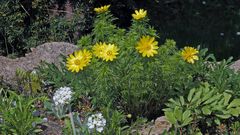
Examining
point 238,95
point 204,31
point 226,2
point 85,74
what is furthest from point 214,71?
point 226,2

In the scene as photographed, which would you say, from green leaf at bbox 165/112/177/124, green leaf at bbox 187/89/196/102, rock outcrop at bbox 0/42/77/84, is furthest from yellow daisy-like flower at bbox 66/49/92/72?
rock outcrop at bbox 0/42/77/84

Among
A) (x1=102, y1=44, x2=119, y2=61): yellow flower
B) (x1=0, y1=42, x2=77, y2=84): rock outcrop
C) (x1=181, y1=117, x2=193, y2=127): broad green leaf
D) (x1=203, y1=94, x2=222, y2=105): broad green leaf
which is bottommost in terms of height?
(x1=181, y1=117, x2=193, y2=127): broad green leaf

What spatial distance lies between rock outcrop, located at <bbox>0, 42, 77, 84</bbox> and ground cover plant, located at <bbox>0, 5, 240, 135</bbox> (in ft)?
2.51

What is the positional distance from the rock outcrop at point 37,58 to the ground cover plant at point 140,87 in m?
0.76

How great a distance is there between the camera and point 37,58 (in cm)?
557

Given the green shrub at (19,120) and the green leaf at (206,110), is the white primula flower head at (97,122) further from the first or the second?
the green leaf at (206,110)

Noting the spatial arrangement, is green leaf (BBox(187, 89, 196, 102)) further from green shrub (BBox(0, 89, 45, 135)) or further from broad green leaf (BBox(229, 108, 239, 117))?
green shrub (BBox(0, 89, 45, 135))

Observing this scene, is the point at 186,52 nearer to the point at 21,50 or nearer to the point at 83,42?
the point at 83,42

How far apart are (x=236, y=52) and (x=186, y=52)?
305 centimetres

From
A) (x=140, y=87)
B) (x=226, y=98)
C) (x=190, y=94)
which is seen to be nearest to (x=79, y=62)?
(x=140, y=87)

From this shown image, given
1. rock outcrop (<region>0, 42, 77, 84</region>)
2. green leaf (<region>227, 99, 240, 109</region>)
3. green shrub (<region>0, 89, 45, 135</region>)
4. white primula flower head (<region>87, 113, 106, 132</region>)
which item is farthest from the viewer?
rock outcrop (<region>0, 42, 77, 84</region>)

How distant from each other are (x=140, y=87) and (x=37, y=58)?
152 centimetres

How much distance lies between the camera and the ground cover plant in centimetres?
405

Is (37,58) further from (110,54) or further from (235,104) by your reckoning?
(235,104)
